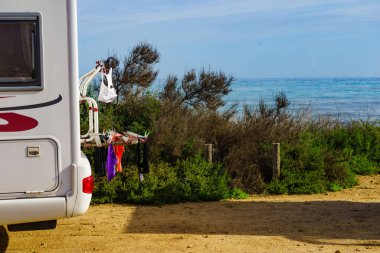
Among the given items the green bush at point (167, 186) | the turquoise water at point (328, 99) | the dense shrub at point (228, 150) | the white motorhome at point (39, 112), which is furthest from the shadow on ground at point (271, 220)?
the turquoise water at point (328, 99)

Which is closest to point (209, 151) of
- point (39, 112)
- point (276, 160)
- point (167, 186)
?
point (276, 160)

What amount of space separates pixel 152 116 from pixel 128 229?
3878 millimetres

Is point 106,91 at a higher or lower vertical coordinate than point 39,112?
higher

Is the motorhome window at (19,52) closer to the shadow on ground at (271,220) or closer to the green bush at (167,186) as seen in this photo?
the shadow on ground at (271,220)

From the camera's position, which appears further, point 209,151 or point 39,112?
point 209,151

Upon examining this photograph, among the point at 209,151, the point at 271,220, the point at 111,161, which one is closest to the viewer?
the point at 111,161

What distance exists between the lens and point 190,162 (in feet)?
36.9

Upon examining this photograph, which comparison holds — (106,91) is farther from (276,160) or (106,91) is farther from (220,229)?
(276,160)

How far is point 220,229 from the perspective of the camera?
8.48 meters

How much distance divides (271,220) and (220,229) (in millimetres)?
922

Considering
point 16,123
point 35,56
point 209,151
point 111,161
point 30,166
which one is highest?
point 35,56

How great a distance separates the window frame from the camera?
227 inches

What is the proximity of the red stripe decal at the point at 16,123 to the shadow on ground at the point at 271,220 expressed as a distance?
9.67 ft

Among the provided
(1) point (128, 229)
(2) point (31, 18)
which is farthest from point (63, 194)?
(1) point (128, 229)
